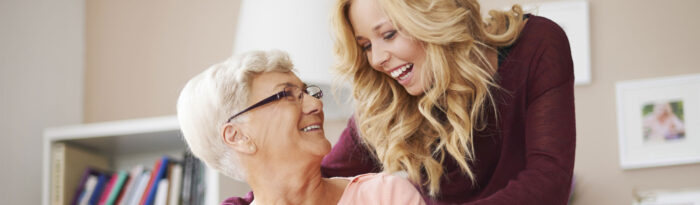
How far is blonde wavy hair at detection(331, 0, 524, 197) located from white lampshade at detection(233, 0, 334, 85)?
0.24 m

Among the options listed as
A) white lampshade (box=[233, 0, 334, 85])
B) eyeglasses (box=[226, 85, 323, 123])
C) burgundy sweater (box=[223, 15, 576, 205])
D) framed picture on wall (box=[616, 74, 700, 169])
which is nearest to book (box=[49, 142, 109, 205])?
white lampshade (box=[233, 0, 334, 85])

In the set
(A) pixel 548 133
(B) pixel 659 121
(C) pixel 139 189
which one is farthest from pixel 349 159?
(B) pixel 659 121

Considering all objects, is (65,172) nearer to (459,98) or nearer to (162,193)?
(162,193)

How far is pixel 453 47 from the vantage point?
1.64 meters

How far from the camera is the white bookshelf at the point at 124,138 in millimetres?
2271

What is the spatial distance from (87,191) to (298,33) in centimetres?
96

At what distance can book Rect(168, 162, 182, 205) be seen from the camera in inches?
92.2

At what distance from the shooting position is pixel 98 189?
7.88 feet

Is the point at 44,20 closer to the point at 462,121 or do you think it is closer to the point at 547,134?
the point at 462,121

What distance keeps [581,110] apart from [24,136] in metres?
1.97

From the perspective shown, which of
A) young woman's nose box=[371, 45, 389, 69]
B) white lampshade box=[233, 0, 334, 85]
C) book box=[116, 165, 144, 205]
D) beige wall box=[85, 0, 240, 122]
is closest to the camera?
young woman's nose box=[371, 45, 389, 69]

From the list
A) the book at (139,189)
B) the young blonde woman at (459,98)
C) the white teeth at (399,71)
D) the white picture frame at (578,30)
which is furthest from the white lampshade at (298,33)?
the white picture frame at (578,30)

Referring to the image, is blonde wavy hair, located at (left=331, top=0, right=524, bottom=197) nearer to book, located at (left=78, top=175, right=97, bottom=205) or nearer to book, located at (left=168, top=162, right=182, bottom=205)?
book, located at (left=168, top=162, right=182, bottom=205)

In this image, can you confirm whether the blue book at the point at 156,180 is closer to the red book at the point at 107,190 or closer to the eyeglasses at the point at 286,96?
the red book at the point at 107,190
